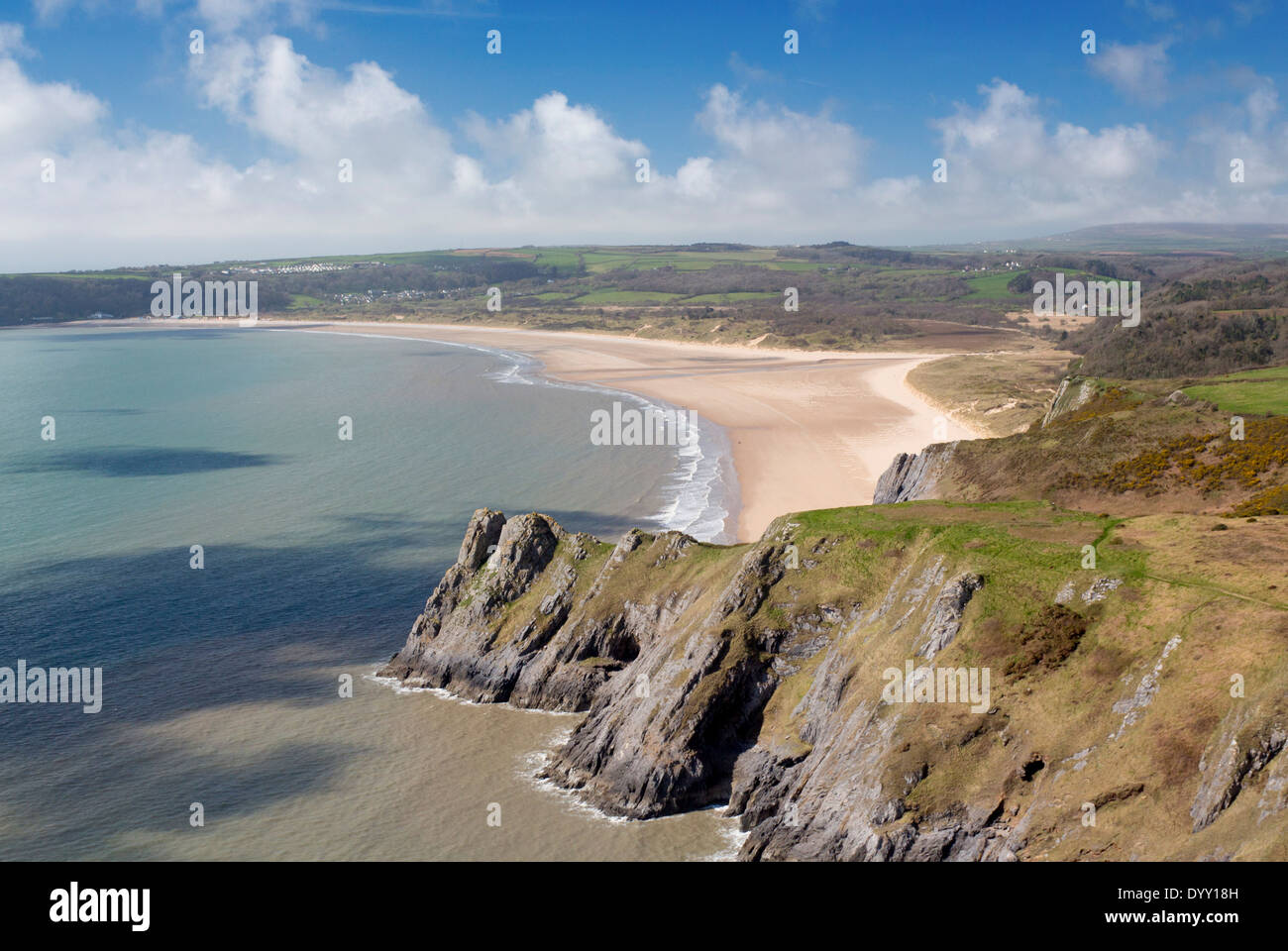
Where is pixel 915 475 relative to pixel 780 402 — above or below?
below

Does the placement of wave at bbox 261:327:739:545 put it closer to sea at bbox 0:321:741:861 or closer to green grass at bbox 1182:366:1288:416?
sea at bbox 0:321:741:861

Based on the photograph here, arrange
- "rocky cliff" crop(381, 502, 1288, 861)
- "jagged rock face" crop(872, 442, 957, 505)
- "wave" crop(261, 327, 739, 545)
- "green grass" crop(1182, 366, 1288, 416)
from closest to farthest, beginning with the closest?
"rocky cliff" crop(381, 502, 1288, 861) < "jagged rock face" crop(872, 442, 957, 505) < "green grass" crop(1182, 366, 1288, 416) < "wave" crop(261, 327, 739, 545)

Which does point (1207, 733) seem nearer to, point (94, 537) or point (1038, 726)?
point (1038, 726)

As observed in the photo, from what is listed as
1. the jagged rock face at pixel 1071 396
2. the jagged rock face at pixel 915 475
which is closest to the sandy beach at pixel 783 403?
the jagged rock face at pixel 915 475

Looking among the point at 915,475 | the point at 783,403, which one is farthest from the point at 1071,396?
the point at 783,403

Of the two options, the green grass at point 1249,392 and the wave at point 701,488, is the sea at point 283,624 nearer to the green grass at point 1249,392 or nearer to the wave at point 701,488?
the wave at point 701,488

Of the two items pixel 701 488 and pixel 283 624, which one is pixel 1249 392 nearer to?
pixel 701 488

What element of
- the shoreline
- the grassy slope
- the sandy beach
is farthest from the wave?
the grassy slope
